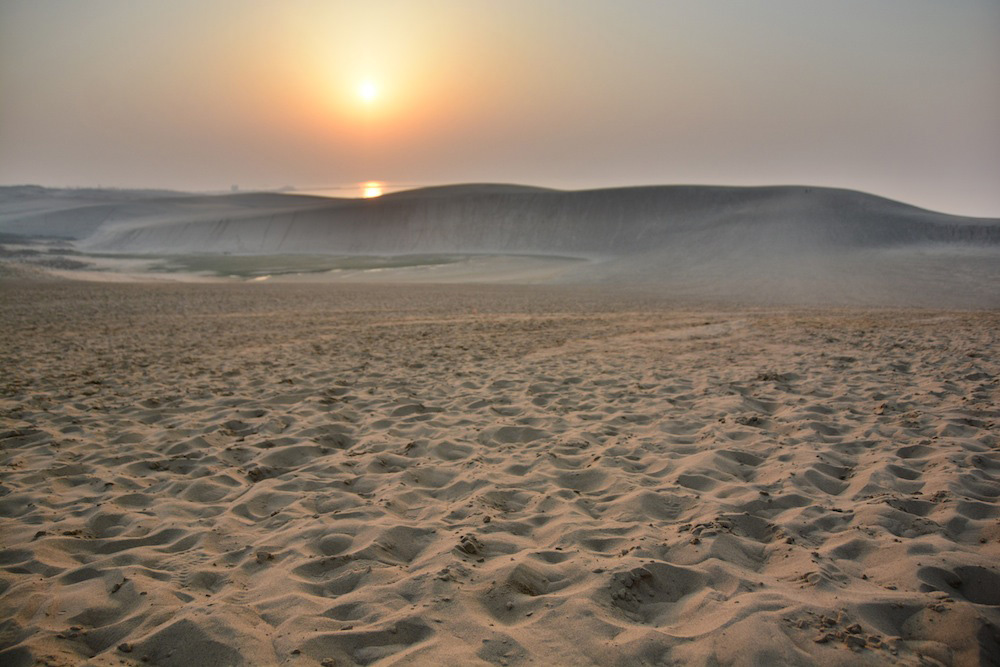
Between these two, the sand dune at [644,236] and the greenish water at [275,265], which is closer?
the sand dune at [644,236]

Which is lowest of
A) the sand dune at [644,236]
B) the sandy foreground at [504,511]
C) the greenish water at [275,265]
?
the sandy foreground at [504,511]

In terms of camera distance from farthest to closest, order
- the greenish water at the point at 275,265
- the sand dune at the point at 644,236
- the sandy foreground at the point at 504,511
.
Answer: the greenish water at the point at 275,265
the sand dune at the point at 644,236
the sandy foreground at the point at 504,511

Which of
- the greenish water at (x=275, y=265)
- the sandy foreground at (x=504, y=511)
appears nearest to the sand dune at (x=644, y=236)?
the greenish water at (x=275, y=265)

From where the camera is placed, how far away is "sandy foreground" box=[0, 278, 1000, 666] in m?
2.59

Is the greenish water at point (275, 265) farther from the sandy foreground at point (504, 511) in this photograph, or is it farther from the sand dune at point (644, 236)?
the sandy foreground at point (504, 511)

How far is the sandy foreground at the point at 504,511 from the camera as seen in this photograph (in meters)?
2.59

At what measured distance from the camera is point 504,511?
389 centimetres

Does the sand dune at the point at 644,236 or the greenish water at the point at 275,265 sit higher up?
the sand dune at the point at 644,236

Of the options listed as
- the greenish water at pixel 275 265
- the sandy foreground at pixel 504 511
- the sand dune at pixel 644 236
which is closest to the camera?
the sandy foreground at pixel 504 511

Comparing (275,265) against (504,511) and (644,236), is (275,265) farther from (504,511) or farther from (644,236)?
(504,511)

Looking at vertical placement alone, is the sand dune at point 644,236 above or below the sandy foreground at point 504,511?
above

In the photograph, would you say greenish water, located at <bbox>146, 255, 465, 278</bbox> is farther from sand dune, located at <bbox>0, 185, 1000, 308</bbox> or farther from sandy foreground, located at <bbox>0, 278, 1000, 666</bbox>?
sandy foreground, located at <bbox>0, 278, 1000, 666</bbox>

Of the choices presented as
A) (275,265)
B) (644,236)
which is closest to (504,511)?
(275,265)

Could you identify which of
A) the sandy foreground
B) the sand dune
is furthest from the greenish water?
the sandy foreground
